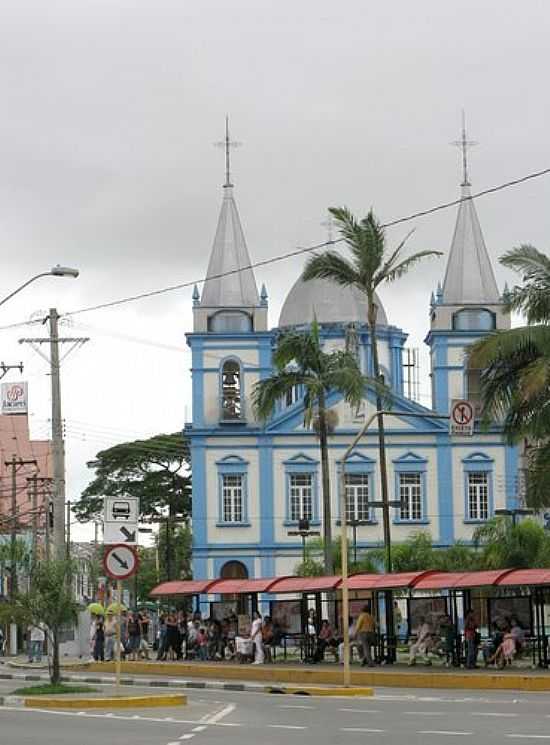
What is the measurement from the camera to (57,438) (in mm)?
47719

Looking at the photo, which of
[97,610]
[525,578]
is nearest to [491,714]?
[525,578]

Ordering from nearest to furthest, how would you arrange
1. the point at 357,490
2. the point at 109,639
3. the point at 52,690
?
the point at 52,690 → the point at 109,639 → the point at 357,490

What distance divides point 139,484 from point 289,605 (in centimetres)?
5517

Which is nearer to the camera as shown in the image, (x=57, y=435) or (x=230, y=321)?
(x=57, y=435)

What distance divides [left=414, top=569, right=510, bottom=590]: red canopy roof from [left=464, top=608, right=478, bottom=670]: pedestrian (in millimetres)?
821

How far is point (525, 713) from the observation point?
26234 mm

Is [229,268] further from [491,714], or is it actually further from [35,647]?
[491,714]

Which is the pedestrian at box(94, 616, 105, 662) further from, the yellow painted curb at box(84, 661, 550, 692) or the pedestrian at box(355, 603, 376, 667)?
the pedestrian at box(355, 603, 376, 667)

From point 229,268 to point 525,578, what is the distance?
2013 inches

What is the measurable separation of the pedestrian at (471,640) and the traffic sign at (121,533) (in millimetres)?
13114

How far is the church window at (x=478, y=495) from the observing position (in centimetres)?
8775

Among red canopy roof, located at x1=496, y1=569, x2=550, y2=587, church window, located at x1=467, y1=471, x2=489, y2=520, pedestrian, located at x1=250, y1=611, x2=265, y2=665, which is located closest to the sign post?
red canopy roof, located at x1=496, y1=569, x2=550, y2=587

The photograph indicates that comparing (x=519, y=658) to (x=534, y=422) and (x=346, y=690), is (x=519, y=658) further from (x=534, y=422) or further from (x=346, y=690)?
(x=346, y=690)

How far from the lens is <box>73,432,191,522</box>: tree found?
338 ft
